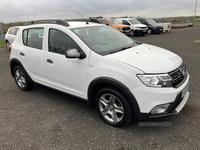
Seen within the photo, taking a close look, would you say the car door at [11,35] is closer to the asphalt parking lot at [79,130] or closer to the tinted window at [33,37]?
the tinted window at [33,37]

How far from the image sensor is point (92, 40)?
3246 millimetres

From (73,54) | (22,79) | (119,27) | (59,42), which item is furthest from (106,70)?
(119,27)

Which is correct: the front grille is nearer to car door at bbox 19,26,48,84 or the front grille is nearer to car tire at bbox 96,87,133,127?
car tire at bbox 96,87,133,127

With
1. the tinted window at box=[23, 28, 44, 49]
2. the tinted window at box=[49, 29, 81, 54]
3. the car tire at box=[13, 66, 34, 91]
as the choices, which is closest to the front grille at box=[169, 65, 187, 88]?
the tinted window at box=[49, 29, 81, 54]

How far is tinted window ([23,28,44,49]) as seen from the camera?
373 centimetres

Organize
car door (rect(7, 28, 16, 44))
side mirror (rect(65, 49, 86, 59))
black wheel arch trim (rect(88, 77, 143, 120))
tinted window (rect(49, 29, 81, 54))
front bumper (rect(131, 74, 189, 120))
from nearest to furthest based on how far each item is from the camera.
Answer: front bumper (rect(131, 74, 189, 120)) → black wheel arch trim (rect(88, 77, 143, 120)) → side mirror (rect(65, 49, 86, 59)) → tinted window (rect(49, 29, 81, 54)) → car door (rect(7, 28, 16, 44))

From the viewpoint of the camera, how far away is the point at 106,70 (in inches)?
105

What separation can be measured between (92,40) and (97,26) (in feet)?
2.35

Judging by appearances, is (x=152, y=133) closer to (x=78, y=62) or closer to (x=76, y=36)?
(x=78, y=62)

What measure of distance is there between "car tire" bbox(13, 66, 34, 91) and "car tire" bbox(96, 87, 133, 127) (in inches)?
92.0

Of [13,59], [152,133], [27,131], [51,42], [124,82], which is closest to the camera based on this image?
[124,82]

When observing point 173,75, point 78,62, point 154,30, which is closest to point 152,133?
point 173,75

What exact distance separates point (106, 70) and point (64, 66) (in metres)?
0.96

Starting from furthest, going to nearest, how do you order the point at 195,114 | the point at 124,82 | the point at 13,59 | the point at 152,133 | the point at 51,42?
the point at 13,59, the point at 51,42, the point at 195,114, the point at 152,133, the point at 124,82
